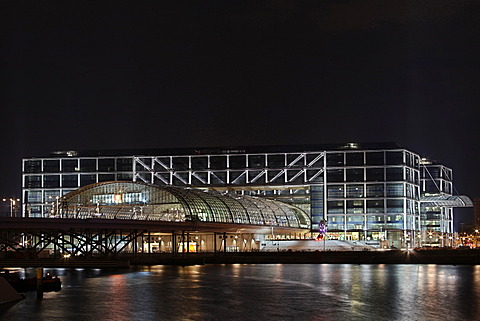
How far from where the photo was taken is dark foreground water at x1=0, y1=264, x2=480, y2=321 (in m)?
74.4

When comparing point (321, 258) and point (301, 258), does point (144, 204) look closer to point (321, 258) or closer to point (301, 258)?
point (301, 258)

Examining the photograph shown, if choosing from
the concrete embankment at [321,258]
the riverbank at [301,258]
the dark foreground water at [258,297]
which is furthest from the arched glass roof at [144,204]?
the dark foreground water at [258,297]

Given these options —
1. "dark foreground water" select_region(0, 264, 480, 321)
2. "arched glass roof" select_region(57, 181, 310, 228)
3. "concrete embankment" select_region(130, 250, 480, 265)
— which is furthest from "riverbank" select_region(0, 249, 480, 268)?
"dark foreground water" select_region(0, 264, 480, 321)

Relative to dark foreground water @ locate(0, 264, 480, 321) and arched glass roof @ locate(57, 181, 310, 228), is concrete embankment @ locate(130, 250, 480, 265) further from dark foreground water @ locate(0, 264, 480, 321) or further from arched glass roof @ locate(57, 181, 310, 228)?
dark foreground water @ locate(0, 264, 480, 321)

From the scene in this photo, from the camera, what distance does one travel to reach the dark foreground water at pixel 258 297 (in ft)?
244

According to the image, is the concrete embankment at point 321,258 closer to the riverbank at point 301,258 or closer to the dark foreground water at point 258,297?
the riverbank at point 301,258

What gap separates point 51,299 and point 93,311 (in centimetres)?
1074

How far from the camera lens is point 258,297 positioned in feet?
291

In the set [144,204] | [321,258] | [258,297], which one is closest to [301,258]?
[321,258]

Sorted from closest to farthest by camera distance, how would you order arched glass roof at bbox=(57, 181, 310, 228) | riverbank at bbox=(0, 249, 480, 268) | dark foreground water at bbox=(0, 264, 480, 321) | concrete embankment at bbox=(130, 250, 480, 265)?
dark foreground water at bbox=(0, 264, 480, 321) < riverbank at bbox=(0, 249, 480, 268) < concrete embankment at bbox=(130, 250, 480, 265) < arched glass roof at bbox=(57, 181, 310, 228)

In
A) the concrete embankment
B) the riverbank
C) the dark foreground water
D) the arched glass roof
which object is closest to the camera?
the dark foreground water

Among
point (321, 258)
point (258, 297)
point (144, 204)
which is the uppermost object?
point (144, 204)

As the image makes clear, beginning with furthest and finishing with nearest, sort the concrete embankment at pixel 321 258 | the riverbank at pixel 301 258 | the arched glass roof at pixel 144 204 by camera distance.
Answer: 1. the arched glass roof at pixel 144 204
2. the concrete embankment at pixel 321 258
3. the riverbank at pixel 301 258

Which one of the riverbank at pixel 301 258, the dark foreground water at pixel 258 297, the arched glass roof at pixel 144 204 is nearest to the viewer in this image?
the dark foreground water at pixel 258 297
